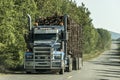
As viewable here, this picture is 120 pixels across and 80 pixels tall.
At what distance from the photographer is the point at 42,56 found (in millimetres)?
34750

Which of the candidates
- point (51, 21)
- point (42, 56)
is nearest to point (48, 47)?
point (42, 56)

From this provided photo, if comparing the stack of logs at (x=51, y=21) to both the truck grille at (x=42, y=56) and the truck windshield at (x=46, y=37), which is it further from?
the truck grille at (x=42, y=56)

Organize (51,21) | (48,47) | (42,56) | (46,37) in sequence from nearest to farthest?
(42,56)
(48,47)
(46,37)
(51,21)

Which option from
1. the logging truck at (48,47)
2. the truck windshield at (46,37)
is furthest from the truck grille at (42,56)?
the truck windshield at (46,37)

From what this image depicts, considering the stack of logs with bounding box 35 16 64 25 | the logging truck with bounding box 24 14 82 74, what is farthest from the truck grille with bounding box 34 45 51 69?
the stack of logs with bounding box 35 16 64 25

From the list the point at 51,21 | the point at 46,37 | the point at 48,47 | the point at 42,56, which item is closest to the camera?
the point at 42,56

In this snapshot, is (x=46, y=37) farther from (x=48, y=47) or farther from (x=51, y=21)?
(x=51, y=21)

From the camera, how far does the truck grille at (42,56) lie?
1355 inches

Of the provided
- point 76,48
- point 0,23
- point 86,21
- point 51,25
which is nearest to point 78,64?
point 76,48

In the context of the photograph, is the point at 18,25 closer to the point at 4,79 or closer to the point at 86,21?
the point at 4,79

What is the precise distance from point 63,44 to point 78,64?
6.51m

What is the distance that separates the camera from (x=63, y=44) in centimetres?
3566

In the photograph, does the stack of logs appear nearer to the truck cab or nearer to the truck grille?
the truck cab

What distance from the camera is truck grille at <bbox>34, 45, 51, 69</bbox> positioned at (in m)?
34.4
